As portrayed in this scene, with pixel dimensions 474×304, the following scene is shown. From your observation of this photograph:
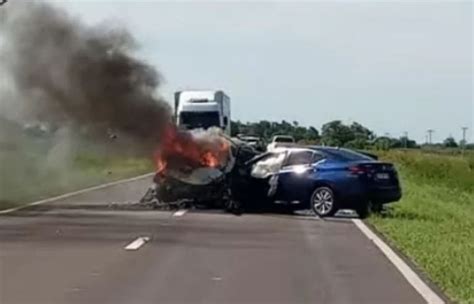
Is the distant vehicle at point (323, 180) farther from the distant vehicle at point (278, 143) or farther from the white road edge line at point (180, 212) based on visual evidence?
the white road edge line at point (180, 212)

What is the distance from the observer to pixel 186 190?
97.2 ft

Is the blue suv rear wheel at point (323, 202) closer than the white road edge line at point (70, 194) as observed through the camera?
Yes

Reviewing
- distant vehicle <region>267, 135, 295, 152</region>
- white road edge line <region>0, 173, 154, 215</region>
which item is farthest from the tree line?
white road edge line <region>0, 173, 154, 215</region>

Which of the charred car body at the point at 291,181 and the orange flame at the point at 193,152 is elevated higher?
the orange flame at the point at 193,152

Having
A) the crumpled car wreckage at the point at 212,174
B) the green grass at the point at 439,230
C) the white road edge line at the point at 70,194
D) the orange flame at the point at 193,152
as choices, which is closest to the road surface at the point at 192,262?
the green grass at the point at 439,230

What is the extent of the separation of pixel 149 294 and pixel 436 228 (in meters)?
11.1

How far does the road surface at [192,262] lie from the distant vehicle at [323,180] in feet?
3.52

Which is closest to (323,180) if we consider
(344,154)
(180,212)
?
(344,154)

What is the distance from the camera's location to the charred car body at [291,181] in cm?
2788

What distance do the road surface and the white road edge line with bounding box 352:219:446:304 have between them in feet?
0.41

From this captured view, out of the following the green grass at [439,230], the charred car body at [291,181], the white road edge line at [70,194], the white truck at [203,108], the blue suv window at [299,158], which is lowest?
the green grass at [439,230]

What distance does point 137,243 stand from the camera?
66.0 feet

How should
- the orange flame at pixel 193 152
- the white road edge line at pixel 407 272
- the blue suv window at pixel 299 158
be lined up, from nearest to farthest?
the white road edge line at pixel 407 272, the blue suv window at pixel 299 158, the orange flame at pixel 193 152

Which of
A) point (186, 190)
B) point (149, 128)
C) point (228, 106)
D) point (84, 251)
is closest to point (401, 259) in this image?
point (84, 251)
